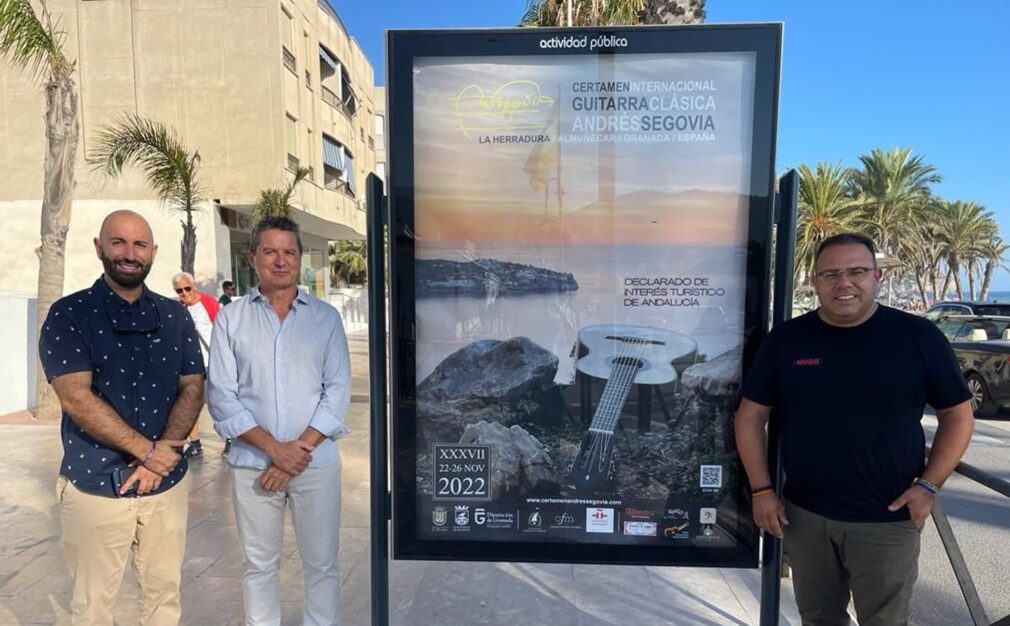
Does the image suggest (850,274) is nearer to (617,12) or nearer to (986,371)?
(617,12)

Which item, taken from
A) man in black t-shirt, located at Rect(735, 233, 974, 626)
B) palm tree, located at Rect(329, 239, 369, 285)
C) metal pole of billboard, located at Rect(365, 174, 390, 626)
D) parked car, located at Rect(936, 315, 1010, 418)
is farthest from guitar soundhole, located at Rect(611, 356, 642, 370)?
palm tree, located at Rect(329, 239, 369, 285)

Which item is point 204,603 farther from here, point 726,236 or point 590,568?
point 726,236

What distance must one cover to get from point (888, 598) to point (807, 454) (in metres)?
0.63

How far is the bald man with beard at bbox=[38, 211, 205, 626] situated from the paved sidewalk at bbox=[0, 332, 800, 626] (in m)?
1.05

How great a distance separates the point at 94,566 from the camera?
7.76 ft

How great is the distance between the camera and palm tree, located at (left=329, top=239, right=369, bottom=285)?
1460 inches

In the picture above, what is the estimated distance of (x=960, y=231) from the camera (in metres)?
40.4

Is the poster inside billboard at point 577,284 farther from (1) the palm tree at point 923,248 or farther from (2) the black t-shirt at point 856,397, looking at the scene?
(1) the palm tree at point 923,248

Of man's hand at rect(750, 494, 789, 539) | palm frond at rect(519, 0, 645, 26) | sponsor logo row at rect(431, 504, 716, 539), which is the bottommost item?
sponsor logo row at rect(431, 504, 716, 539)

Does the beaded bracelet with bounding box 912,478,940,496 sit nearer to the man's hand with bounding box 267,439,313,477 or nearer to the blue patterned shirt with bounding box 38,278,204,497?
the man's hand with bounding box 267,439,313,477

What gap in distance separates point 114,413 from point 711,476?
95.9 inches

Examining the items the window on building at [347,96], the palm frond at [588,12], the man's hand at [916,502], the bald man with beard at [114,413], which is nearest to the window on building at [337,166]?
the window on building at [347,96]

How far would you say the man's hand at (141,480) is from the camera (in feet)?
7.68

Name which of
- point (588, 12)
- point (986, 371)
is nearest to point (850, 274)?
point (588, 12)
